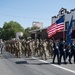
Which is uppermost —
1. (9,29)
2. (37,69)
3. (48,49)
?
(9,29)

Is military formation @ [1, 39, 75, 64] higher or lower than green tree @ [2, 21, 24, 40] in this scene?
lower

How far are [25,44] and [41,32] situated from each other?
27.3 m

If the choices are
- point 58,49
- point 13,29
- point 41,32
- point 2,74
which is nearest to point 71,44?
point 58,49

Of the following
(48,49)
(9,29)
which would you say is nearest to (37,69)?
(48,49)

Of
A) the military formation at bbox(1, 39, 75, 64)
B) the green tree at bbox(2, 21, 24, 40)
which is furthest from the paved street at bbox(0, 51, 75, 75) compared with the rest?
the green tree at bbox(2, 21, 24, 40)

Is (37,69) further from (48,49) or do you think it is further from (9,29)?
(9,29)

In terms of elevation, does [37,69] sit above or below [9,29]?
below

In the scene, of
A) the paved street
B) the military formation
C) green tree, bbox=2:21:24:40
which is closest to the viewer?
the paved street

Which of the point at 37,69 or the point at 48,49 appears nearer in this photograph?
the point at 37,69

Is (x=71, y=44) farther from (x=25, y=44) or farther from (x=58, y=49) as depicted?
(x=25, y=44)

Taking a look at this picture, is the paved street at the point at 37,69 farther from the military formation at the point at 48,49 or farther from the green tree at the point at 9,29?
the green tree at the point at 9,29

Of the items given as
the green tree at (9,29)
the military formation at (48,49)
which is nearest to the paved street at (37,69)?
the military formation at (48,49)

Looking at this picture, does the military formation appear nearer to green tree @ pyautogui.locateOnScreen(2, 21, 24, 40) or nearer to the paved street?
the paved street

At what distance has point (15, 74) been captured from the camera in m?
11.9
